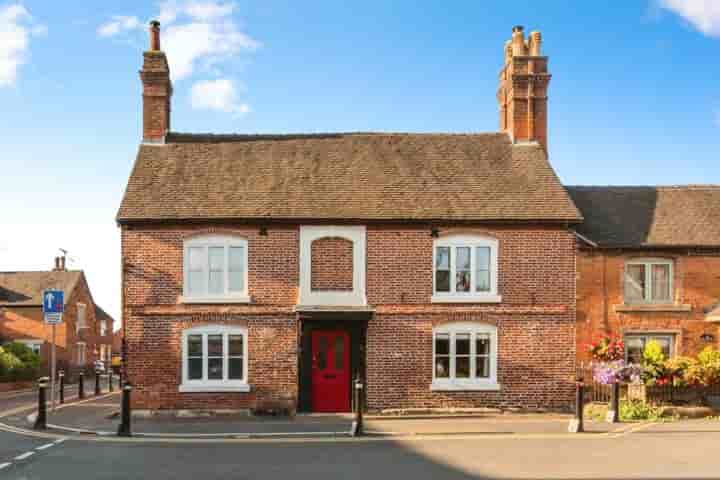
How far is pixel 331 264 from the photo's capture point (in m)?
20.5

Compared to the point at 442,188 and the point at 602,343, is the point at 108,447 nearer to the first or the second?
the point at 442,188

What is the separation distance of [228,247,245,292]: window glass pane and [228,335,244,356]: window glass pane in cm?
125

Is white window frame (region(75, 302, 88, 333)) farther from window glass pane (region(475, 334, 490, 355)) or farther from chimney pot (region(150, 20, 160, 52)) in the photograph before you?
window glass pane (region(475, 334, 490, 355))

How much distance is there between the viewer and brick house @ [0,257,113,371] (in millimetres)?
46344

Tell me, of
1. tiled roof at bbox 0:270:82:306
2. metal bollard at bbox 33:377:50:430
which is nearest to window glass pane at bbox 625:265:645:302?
metal bollard at bbox 33:377:50:430

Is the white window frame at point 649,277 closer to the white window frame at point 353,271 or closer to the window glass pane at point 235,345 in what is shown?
the white window frame at point 353,271

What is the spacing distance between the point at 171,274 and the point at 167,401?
129 inches

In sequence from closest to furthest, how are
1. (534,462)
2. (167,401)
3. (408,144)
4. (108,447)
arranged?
1. (534,462)
2. (108,447)
3. (167,401)
4. (408,144)

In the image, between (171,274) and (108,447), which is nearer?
(108,447)

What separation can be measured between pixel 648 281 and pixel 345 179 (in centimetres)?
884

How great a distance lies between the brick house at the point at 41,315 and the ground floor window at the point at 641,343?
1382 inches

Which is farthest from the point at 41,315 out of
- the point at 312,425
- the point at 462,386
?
the point at 462,386

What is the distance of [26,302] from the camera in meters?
46.7

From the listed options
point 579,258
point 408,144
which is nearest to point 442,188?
point 408,144
